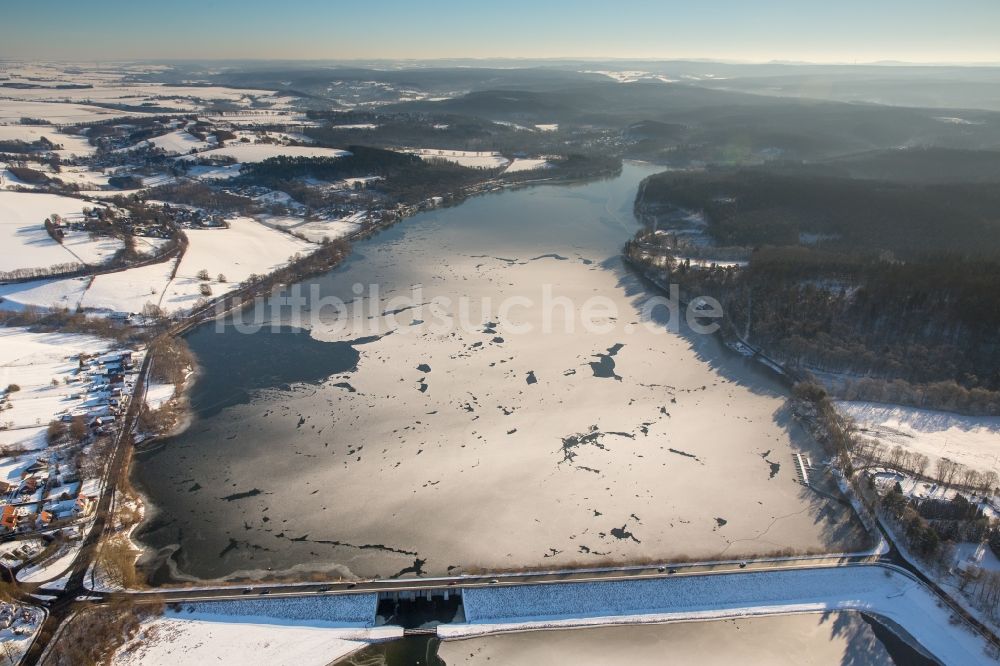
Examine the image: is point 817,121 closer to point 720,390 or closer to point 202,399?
point 720,390

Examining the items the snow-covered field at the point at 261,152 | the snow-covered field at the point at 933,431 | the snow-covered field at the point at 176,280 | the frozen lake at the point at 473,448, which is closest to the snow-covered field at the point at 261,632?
the frozen lake at the point at 473,448

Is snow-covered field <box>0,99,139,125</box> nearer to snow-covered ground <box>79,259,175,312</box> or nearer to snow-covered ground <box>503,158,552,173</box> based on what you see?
snow-covered ground <box>503,158,552,173</box>

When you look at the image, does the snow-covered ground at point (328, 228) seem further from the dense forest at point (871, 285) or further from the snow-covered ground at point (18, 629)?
the snow-covered ground at point (18, 629)

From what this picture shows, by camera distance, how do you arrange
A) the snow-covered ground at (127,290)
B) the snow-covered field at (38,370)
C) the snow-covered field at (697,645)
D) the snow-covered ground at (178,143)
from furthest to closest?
the snow-covered ground at (178,143)
the snow-covered ground at (127,290)
the snow-covered field at (38,370)
the snow-covered field at (697,645)

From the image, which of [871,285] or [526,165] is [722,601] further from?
[526,165]

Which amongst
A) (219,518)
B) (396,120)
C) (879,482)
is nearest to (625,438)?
(879,482)

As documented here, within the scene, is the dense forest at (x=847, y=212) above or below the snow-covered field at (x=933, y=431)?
above

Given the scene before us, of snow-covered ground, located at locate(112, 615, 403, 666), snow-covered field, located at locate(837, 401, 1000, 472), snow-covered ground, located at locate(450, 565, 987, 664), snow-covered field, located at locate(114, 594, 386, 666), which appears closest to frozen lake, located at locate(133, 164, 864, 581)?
snow-covered ground, located at locate(450, 565, 987, 664)
